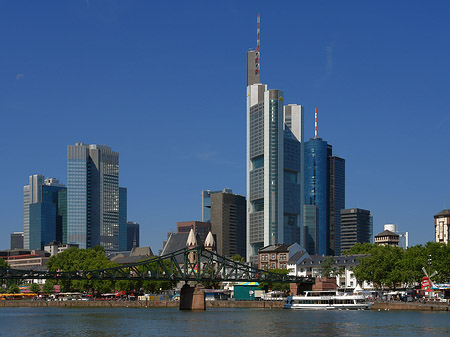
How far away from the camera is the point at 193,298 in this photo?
144750 millimetres

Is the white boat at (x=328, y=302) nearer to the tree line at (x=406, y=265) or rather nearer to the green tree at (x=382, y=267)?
the tree line at (x=406, y=265)

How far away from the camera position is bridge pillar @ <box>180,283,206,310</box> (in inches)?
5669

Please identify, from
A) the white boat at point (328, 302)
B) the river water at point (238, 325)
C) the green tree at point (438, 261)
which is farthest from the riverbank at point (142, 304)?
the river water at point (238, 325)

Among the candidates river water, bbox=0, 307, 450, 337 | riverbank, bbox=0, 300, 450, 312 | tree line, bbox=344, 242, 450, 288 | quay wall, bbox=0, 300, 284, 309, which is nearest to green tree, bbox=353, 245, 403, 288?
tree line, bbox=344, 242, 450, 288

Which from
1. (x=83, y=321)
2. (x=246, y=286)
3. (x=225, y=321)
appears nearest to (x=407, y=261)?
(x=246, y=286)

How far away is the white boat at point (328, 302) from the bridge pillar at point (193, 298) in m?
17.8

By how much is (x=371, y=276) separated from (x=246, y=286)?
31.3 m

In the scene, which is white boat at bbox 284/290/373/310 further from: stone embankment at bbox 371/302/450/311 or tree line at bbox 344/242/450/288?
tree line at bbox 344/242/450/288

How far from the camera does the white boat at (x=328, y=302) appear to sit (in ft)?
477

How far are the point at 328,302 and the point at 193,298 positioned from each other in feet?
82.1

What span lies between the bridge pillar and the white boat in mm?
17849

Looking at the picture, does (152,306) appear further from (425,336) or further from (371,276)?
(425,336)

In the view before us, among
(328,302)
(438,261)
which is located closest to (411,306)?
Result: (328,302)

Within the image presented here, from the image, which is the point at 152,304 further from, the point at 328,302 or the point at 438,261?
the point at 438,261
